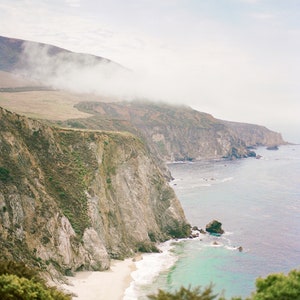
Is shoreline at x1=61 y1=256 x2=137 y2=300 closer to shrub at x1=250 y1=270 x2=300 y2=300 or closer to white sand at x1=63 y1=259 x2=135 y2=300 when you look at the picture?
white sand at x1=63 y1=259 x2=135 y2=300

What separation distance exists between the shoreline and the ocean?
4.45 ft

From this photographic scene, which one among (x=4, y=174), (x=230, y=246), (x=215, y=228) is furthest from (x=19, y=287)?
(x=215, y=228)

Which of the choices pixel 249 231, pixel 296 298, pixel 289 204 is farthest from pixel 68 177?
pixel 289 204

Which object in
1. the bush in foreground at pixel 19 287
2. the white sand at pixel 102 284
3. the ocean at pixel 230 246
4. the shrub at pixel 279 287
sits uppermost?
the shrub at pixel 279 287

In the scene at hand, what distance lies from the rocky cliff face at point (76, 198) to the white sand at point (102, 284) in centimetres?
202

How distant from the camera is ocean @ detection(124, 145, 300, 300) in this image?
225 ft

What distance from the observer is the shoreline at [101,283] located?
198ft

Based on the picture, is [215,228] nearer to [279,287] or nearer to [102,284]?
[102,284]

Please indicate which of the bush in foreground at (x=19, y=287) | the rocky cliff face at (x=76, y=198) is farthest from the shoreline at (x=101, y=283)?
the bush in foreground at (x=19, y=287)

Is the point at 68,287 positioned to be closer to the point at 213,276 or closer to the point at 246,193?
the point at 213,276

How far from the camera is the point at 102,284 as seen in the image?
64.4 metres

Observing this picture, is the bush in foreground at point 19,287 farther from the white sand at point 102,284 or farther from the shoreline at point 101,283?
the white sand at point 102,284

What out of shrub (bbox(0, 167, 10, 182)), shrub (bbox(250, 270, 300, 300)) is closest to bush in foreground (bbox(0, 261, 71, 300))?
shrub (bbox(250, 270, 300, 300))

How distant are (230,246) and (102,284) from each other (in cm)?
3187
